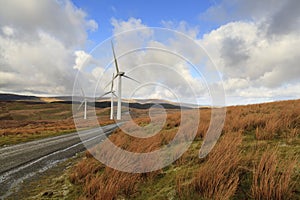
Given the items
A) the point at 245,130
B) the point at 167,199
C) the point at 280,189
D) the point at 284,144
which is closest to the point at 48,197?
the point at 167,199

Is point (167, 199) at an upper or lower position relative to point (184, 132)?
lower

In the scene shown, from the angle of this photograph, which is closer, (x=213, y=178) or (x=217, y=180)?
(x=217, y=180)

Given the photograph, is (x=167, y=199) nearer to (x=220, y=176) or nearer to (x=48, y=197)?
(x=220, y=176)

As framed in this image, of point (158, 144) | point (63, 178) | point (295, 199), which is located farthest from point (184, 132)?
point (295, 199)

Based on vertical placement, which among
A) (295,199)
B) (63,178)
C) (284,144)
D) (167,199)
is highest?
(284,144)

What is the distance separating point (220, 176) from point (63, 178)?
18.6 feet

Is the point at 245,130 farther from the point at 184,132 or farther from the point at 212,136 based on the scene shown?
the point at 184,132

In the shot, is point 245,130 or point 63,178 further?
point 245,130

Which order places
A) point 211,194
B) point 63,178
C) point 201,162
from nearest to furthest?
point 211,194
point 201,162
point 63,178

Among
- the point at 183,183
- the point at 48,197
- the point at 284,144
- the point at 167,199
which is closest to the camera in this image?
the point at 167,199

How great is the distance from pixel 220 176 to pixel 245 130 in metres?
6.24

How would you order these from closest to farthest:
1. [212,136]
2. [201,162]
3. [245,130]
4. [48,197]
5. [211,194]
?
1. [211,194]
2. [48,197]
3. [201,162]
4. [212,136]
5. [245,130]

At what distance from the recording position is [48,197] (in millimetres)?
6547

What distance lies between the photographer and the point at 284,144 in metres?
7.56
